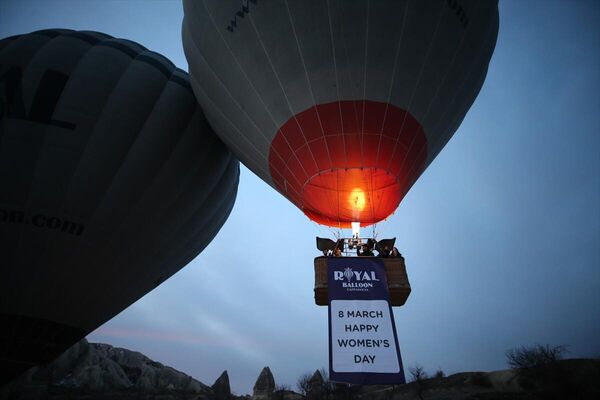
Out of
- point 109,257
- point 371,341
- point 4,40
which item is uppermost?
point 4,40

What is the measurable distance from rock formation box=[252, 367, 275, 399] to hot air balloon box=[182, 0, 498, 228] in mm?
40425

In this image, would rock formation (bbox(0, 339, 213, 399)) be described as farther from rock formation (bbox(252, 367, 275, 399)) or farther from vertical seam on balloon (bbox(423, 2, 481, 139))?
vertical seam on balloon (bbox(423, 2, 481, 139))

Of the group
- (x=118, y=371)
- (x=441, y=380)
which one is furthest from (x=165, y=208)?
(x=118, y=371)

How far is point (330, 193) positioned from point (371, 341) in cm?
296

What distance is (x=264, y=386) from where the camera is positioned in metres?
43.6

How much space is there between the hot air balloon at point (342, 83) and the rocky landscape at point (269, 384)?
1678 centimetres

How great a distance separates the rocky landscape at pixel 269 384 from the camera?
23812 mm

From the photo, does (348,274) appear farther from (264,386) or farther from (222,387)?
(222,387)

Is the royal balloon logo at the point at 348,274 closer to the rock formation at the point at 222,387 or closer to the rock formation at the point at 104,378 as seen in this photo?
the rock formation at the point at 104,378

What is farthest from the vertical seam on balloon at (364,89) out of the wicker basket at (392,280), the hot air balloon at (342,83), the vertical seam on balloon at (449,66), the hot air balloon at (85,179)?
the hot air balloon at (85,179)

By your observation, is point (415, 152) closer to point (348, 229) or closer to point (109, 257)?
point (348, 229)

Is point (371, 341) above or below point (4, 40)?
below

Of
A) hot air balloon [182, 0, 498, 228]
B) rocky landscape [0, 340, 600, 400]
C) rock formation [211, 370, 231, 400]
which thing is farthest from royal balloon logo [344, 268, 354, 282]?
rock formation [211, 370, 231, 400]

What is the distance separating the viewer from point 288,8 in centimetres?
599
